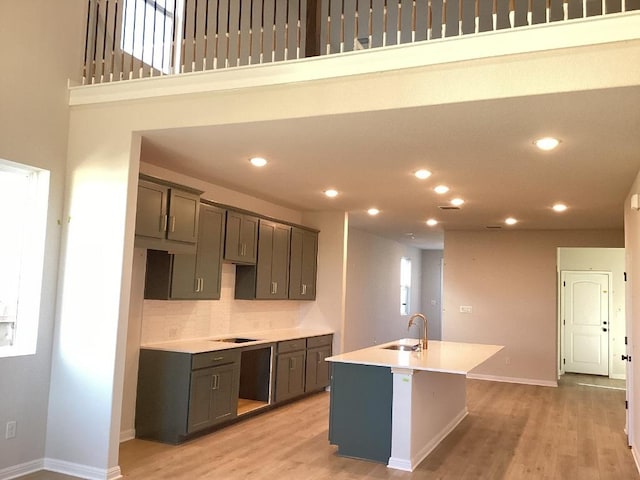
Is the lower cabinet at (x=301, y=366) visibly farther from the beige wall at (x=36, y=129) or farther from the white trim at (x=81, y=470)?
the beige wall at (x=36, y=129)

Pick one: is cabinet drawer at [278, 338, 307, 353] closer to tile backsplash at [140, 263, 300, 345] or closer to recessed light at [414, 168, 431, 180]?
tile backsplash at [140, 263, 300, 345]

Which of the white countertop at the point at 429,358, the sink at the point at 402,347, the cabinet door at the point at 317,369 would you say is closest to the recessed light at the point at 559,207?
→ the white countertop at the point at 429,358

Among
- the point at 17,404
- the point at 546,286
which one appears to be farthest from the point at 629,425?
the point at 17,404

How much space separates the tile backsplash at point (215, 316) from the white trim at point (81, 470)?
1398mm

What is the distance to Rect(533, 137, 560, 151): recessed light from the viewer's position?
3974mm

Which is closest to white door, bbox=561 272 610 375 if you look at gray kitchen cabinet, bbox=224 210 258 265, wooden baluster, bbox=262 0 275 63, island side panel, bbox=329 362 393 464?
gray kitchen cabinet, bbox=224 210 258 265

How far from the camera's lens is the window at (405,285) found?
13.3 m

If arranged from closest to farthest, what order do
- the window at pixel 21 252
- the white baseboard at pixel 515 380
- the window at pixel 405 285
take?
the window at pixel 21 252 < the white baseboard at pixel 515 380 < the window at pixel 405 285

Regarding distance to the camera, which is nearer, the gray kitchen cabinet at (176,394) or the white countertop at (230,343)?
the gray kitchen cabinet at (176,394)

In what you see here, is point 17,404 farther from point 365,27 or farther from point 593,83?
point 365,27

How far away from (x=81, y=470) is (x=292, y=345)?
3114 millimetres

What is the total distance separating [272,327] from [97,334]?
360 centimetres

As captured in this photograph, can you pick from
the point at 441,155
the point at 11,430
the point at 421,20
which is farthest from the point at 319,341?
the point at 421,20

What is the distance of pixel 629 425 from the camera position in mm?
5641
